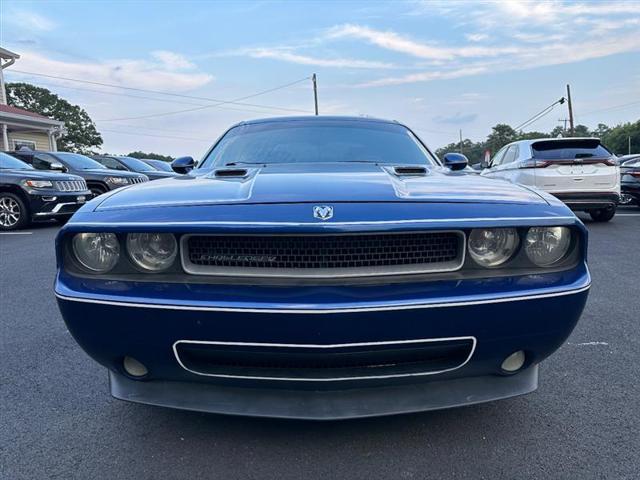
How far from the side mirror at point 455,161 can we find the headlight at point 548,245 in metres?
1.29

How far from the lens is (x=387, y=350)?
161 cm

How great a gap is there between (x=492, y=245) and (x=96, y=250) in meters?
1.43

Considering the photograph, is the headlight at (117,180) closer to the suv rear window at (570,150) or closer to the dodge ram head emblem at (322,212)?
the suv rear window at (570,150)

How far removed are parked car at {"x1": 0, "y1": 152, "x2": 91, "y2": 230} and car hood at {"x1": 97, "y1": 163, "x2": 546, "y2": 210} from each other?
7729mm

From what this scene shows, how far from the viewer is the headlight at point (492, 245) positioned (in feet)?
5.71

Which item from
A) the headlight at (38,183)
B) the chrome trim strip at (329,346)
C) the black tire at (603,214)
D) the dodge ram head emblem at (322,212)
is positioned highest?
the headlight at (38,183)

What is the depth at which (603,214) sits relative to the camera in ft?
29.5

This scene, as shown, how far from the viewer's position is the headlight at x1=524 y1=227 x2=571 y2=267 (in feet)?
5.76

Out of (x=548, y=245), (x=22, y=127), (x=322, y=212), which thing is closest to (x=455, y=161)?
(x=548, y=245)

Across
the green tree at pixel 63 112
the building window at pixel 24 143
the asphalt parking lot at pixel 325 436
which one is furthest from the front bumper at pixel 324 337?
the green tree at pixel 63 112

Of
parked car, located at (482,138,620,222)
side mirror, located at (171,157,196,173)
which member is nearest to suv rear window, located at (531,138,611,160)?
parked car, located at (482,138,620,222)

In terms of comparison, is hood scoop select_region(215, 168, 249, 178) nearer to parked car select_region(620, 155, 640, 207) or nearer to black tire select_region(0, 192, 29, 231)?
black tire select_region(0, 192, 29, 231)

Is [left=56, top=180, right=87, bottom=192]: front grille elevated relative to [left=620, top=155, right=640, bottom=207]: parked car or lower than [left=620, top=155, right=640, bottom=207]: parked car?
elevated

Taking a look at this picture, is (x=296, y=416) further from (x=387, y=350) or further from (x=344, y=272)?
(x=344, y=272)
